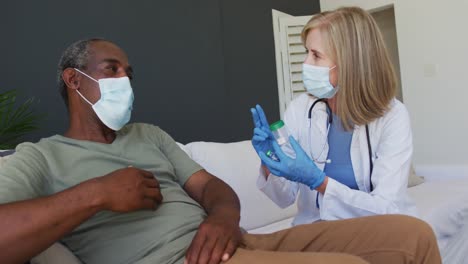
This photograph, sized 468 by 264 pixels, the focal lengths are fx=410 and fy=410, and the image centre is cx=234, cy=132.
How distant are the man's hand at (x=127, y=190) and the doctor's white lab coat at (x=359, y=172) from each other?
436mm

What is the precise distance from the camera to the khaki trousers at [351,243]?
2.89ft

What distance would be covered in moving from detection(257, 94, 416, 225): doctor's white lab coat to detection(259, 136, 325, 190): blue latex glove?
0.04m

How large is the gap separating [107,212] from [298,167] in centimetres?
51

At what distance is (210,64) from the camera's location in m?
3.57

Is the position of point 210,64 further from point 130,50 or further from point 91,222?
point 91,222

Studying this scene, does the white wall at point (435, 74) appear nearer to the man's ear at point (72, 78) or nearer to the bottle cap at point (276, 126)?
the bottle cap at point (276, 126)

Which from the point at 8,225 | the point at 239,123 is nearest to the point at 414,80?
the point at 239,123

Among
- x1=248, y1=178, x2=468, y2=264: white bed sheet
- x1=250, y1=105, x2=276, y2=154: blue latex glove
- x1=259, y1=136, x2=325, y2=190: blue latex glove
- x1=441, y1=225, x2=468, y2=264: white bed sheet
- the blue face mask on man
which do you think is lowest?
x1=441, y1=225, x2=468, y2=264: white bed sheet

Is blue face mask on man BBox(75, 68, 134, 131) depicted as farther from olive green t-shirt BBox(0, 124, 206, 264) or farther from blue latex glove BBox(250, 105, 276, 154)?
blue latex glove BBox(250, 105, 276, 154)

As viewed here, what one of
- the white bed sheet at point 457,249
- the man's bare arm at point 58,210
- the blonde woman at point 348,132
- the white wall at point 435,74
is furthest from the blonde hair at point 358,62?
the white wall at point 435,74

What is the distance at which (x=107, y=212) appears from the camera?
101 centimetres

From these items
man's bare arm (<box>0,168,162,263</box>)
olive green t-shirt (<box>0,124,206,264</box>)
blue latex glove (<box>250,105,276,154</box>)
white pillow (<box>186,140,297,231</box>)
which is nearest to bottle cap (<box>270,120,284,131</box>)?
blue latex glove (<box>250,105,276,154</box>)

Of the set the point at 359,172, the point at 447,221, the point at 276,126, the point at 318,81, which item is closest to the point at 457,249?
the point at 447,221

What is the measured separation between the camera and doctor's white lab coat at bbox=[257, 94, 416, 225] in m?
1.17
